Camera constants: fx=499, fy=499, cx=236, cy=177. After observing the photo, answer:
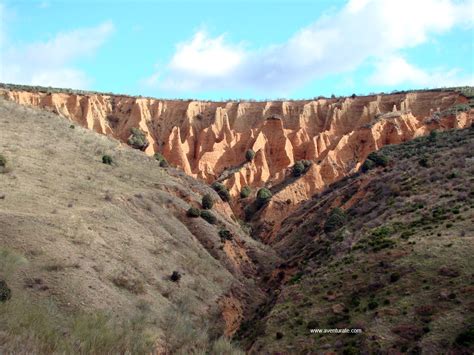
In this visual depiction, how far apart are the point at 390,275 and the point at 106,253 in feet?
52.1

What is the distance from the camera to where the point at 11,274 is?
69.5 feet

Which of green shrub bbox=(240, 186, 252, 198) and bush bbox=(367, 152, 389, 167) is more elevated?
bush bbox=(367, 152, 389, 167)

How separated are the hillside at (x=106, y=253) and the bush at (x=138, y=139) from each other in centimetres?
2691

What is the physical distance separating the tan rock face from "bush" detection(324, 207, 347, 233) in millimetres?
18241

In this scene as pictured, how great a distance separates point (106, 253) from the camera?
2823 cm

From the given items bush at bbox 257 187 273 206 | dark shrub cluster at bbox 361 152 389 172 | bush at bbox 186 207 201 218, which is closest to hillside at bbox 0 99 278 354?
bush at bbox 186 207 201 218

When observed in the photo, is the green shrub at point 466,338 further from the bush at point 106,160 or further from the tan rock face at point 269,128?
the tan rock face at point 269,128

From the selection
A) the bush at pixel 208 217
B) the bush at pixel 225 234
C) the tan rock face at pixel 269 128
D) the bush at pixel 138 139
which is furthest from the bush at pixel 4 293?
the bush at pixel 138 139

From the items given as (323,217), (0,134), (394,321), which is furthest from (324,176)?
(394,321)

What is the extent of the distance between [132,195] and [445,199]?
23482mm

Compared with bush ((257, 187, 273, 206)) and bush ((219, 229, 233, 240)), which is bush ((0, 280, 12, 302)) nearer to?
bush ((219, 229, 233, 240))

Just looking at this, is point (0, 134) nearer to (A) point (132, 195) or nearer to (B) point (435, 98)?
(A) point (132, 195)

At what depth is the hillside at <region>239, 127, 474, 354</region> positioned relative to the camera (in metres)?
22.7

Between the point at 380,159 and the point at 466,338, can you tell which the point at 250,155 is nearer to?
the point at 380,159
